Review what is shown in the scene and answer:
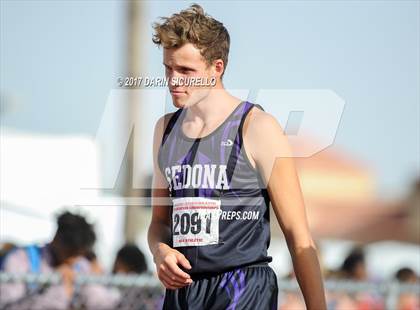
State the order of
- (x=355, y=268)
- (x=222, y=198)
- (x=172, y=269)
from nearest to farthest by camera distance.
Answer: (x=172, y=269)
(x=222, y=198)
(x=355, y=268)

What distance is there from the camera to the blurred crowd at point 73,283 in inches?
288

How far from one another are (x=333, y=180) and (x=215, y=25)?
39.8ft

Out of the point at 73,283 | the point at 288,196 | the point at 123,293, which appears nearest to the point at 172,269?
the point at 288,196

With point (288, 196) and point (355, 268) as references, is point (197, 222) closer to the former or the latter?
point (288, 196)

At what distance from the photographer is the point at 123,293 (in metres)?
7.86

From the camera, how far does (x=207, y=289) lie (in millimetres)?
3895

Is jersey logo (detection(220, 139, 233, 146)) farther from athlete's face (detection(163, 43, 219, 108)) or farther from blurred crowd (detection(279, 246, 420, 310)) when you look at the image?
blurred crowd (detection(279, 246, 420, 310))

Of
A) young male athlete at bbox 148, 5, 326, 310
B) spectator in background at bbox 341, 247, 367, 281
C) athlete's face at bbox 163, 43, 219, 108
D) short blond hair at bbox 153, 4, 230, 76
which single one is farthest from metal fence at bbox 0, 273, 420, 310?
short blond hair at bbox 153, 4, 230, 76

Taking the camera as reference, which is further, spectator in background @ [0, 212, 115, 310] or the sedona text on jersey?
spectator in background @ [0, 212, 115, 310]

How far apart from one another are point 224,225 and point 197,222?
0.11 m

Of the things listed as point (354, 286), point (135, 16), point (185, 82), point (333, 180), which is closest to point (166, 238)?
point (185, 82)

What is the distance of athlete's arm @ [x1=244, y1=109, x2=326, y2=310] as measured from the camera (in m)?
3.81

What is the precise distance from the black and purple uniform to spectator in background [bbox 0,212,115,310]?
3553 mm

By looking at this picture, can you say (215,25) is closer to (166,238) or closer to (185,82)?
(185,82)
